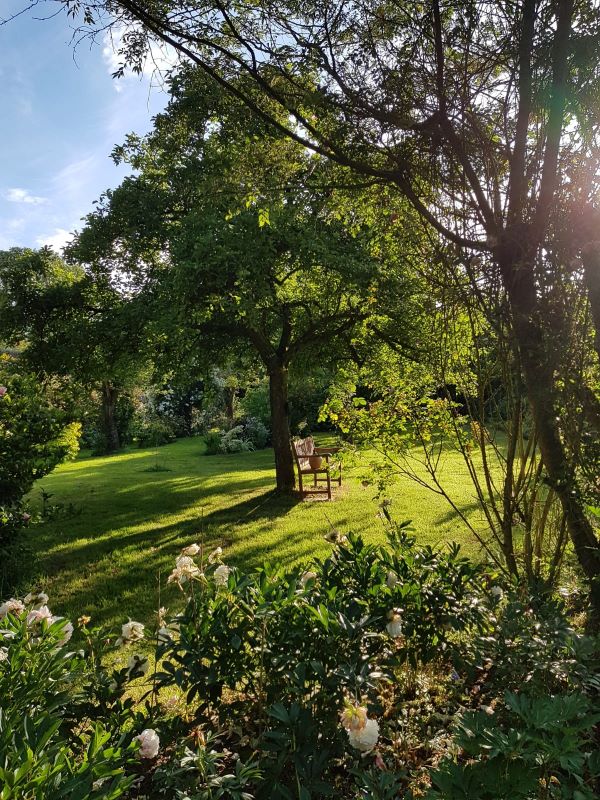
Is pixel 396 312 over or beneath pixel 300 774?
over

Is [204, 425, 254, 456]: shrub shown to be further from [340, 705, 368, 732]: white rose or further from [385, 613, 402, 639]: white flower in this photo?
[340, 705, 368, 732]: white rose

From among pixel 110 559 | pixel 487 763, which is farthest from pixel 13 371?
pixel 487 763

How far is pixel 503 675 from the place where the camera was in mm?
1917

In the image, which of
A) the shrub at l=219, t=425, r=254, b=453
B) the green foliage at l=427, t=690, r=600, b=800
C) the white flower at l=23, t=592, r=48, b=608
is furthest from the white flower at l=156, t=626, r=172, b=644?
the shrub at l=219, t=425, r=254, b=453

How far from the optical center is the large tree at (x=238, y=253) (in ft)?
11.3

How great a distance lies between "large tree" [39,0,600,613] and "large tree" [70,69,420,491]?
1.75ft

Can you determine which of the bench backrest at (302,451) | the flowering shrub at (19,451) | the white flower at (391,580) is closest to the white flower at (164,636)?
the white flower at (391,580)

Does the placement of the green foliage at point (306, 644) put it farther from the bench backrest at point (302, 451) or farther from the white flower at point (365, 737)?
the bench backrest at point (302, 451)

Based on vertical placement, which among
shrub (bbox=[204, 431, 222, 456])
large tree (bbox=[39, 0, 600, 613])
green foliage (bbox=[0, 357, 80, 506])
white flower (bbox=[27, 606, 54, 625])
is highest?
large tree (bbox=[39, 0, 600, 613])

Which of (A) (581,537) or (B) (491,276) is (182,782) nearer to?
(A) (581,537)

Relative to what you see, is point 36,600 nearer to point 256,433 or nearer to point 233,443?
point 233,443

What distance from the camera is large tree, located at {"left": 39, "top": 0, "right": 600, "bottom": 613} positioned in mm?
2250

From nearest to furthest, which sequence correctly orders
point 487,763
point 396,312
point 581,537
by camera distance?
point 487,763
point 581,537
point 396,312

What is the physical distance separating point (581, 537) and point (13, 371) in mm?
6587
